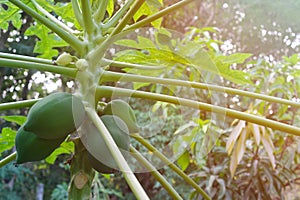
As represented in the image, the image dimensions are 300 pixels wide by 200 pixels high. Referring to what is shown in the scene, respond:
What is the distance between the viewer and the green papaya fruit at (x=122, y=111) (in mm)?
805

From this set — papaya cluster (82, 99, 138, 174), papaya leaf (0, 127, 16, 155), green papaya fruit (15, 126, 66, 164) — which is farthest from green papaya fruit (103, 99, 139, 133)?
papaya leaf (0, 127, 16, 155)

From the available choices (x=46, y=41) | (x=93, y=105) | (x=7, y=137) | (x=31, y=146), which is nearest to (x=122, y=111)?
(x=93, y=105)

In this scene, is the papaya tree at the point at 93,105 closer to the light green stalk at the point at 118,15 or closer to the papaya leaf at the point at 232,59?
the light green stalk at the point at 118,15

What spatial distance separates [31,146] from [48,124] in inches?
2.3

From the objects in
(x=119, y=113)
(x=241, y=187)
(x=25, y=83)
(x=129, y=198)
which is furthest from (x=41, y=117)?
(x=129, y=198)

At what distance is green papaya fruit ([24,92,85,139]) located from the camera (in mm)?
729

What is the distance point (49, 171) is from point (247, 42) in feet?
8.53

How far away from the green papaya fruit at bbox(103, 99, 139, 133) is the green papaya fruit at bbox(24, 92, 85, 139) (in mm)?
67

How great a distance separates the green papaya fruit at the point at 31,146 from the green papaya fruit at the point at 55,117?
19 millimetres

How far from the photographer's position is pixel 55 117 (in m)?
0.73

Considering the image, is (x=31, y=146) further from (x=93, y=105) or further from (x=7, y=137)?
(x=7, y=137)

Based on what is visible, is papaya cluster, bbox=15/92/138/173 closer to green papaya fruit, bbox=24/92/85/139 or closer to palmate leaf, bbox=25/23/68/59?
green papaya fruit, bbox=24/92/85/139

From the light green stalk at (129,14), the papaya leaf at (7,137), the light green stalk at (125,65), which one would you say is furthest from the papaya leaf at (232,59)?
the papaya leaf at (7,137)

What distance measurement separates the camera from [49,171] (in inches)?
202
